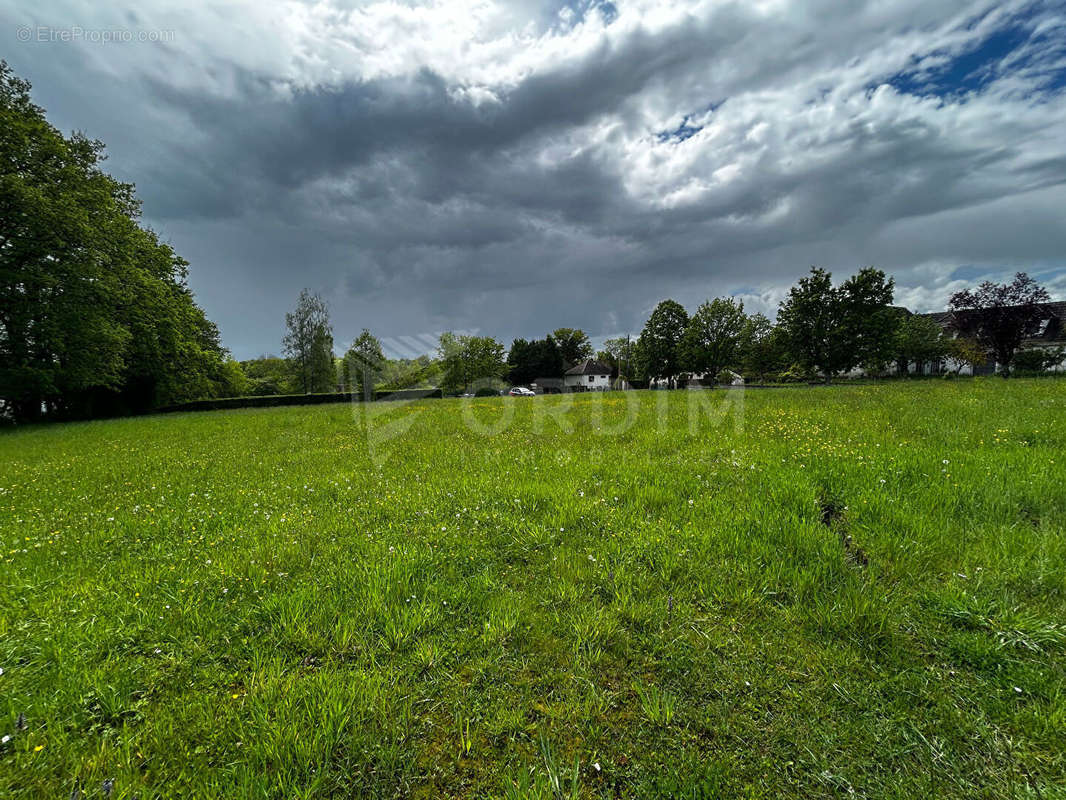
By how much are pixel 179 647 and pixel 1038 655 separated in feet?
19.8

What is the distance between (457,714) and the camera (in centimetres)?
230

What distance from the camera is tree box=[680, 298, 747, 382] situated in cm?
5447

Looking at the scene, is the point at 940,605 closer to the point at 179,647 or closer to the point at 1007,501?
the point at 1007,501

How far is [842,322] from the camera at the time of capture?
117 ft

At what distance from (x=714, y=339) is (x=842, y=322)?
19.6 m

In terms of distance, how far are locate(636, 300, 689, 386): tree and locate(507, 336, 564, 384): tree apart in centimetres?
3617

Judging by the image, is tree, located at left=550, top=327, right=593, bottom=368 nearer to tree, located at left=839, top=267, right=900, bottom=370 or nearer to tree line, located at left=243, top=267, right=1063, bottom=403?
tree line, located at left=243, top=267, right=1063, bottom=403

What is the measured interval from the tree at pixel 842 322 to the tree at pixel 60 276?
53854 millimetres

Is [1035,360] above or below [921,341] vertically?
below

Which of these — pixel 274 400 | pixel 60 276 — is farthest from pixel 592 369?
pixel 60 276

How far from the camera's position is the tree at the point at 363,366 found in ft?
152

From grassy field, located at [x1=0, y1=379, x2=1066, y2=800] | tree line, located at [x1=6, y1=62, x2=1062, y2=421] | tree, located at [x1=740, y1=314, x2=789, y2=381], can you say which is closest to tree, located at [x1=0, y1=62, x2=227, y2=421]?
tree line, located at [x1=6, y1=62, x2=1062, y2=421]

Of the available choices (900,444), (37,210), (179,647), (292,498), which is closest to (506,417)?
(292,498)

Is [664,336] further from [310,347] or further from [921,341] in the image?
[310,347]
